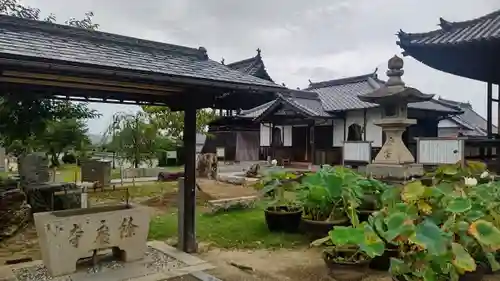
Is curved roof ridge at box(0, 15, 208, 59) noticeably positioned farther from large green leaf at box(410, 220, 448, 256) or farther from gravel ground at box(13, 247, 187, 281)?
large green leaf at box(410, 220, 448, 256)

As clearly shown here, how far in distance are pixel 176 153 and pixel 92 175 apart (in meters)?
9.65

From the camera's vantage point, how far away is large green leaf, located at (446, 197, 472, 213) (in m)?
4.06

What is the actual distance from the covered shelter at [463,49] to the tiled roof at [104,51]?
16.0 feet

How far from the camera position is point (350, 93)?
21984mm

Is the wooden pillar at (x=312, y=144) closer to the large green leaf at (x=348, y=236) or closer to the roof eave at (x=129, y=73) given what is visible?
the roof eave at (x=129, y=73)

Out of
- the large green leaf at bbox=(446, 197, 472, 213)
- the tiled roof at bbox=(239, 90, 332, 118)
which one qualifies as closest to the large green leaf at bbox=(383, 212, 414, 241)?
the large green leaf at bbox=(446, 197, 472, 213)

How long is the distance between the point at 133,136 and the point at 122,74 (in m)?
12.3

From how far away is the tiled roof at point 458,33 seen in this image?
7.91 m

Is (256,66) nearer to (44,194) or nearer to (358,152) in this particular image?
(358,152)

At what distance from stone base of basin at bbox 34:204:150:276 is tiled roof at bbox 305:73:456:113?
1543cm

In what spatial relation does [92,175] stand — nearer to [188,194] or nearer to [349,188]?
[188,194]

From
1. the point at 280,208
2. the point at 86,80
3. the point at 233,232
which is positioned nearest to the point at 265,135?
the point at 280,208

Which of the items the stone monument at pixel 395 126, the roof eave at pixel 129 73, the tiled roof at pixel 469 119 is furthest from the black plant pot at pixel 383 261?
the tiled roof at pixel 469 119

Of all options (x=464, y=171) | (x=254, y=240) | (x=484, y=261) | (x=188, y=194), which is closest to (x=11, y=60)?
(x=188, y=194)
